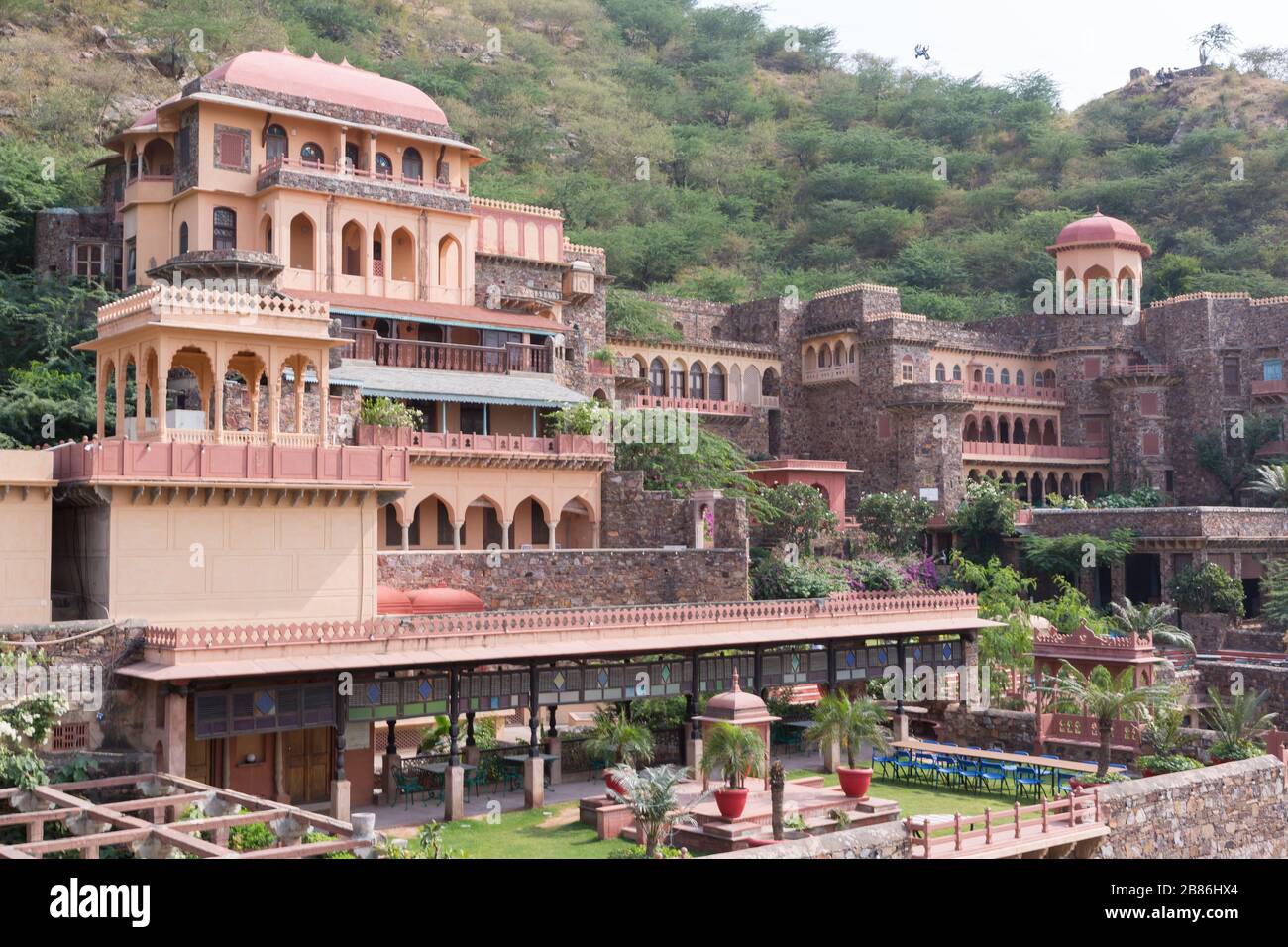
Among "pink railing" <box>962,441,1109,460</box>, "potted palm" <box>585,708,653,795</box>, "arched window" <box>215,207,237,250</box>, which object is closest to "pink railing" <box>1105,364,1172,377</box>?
"pink railing" <box>962,441,1109,460</box>

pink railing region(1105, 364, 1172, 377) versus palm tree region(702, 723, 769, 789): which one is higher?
pink railing region(1105, 364, 1172, 377)

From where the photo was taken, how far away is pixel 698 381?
50844 millimetres

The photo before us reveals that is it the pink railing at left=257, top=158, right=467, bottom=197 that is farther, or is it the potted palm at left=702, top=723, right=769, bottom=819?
the pink railing at left=257, top=158, right=467, bottom=197

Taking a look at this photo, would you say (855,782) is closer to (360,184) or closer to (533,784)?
(533,784)

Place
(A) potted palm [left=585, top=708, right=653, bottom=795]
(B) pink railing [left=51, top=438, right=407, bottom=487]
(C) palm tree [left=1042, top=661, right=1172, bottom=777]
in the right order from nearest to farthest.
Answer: (B) pink railing [left=51, top=438, right=407, bottom=487] → (A) potted palm [left=585, top=708, right=653, bottom=795] → (C) palm tree [left=1042, top=661, right=1172, bottom=777]

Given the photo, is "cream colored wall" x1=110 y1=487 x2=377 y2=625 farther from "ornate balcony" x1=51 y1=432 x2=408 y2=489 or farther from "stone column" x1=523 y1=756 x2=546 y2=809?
"stone column" x1=523 y1=756 x2=546 y2=809

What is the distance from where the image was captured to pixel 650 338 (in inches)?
1949

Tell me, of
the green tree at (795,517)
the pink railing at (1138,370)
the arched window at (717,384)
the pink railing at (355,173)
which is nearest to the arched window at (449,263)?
the pink railing at (355,173)

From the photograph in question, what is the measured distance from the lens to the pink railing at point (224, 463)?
23.3 m

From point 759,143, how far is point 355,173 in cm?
4664

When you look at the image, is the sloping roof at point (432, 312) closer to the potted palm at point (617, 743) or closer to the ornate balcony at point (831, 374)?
the ornate balcony at point (831, 374)

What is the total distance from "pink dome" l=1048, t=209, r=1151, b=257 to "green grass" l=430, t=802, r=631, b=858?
38.2m

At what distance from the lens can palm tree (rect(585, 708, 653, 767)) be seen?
81.8 ft

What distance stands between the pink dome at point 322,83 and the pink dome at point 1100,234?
25.1 metres
